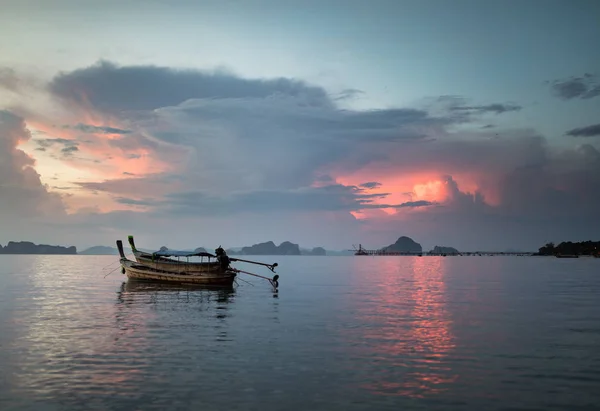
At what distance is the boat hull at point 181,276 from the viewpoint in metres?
66.8

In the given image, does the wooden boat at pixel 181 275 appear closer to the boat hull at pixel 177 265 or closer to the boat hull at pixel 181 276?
the boat hull at pixel 181 276

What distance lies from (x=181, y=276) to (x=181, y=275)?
14 cm

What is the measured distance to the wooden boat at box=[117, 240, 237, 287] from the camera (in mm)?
66875

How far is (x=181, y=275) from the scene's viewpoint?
68375 millimetres

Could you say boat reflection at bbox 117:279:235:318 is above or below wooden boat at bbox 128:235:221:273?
below

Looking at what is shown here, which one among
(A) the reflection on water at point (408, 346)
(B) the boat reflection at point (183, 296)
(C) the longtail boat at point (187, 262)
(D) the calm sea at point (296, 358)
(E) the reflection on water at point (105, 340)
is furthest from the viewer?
(C) the longtail boat at point (187, 262)

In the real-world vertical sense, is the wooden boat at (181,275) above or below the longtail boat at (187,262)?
below

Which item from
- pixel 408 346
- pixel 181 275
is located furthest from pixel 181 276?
pixel 408 346

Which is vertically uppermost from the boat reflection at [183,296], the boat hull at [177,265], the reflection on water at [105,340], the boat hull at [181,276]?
the boat hull at [177,265]

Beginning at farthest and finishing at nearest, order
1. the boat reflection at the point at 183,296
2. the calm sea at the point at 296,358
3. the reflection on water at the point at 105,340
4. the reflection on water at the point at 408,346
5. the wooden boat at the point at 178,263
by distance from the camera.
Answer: the wooden boat at the point at 178,263 < the boat reflection at the point at 183,296 < the reflection on water at the point at 408,346 < the reflection on water at the point at 105,340 < the calm sea at the point at 296,358

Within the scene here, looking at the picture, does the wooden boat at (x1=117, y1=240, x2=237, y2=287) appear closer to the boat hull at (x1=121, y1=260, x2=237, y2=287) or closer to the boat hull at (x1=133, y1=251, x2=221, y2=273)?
the boat hull at (x1=121, y1=260, x2=237, y2=287)

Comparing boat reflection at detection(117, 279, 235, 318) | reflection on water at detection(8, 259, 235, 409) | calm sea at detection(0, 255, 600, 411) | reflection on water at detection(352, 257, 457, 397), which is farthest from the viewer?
boat reflection at detection(117, 279, 235, 318)

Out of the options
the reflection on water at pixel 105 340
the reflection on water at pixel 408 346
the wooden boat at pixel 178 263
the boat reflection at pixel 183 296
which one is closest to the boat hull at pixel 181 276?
the wooden boat at pixel 178 263

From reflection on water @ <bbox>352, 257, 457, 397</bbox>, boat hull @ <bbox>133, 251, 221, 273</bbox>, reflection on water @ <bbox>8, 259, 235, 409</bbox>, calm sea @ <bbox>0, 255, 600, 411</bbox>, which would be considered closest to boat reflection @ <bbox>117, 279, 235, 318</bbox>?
reflection on water @ <bbox>8, 259, 235, 409</bbox>
